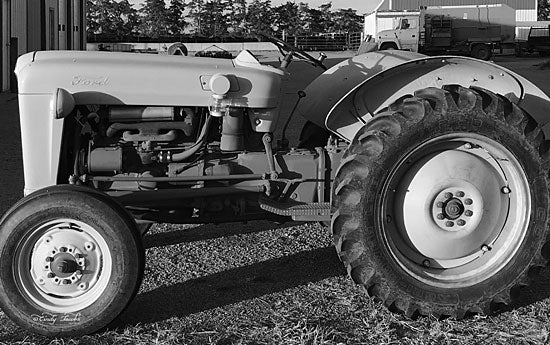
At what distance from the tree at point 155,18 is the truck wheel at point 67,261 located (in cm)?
6670

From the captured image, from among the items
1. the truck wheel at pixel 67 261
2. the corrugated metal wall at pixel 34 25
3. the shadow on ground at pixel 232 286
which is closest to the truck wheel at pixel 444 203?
the shadow on ground at pixel 232 286

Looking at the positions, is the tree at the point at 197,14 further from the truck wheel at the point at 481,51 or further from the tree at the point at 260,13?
the truck wheel at the point at 481,51

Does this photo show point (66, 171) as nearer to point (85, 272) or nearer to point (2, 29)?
point (85, 272)

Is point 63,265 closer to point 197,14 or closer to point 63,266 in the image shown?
point 63,266

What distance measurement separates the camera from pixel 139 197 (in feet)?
15.0

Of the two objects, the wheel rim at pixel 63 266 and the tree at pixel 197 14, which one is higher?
the tree at pixel 197 14

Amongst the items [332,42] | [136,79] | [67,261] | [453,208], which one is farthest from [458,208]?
[332,42]

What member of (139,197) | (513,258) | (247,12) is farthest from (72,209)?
(247,12)

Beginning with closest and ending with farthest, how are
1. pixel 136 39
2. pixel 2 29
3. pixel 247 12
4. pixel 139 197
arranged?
pixel 139 197 < pixel 2 29 < pixel 136 39 < pixel 247 12

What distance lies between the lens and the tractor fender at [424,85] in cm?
458

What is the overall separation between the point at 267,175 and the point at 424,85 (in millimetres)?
1136

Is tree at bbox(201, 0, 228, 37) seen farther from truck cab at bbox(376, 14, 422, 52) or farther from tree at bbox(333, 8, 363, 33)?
truck cab at bbox(376, 14, 422, 52)

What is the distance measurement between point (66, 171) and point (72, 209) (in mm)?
750

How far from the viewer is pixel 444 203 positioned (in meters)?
4.27
